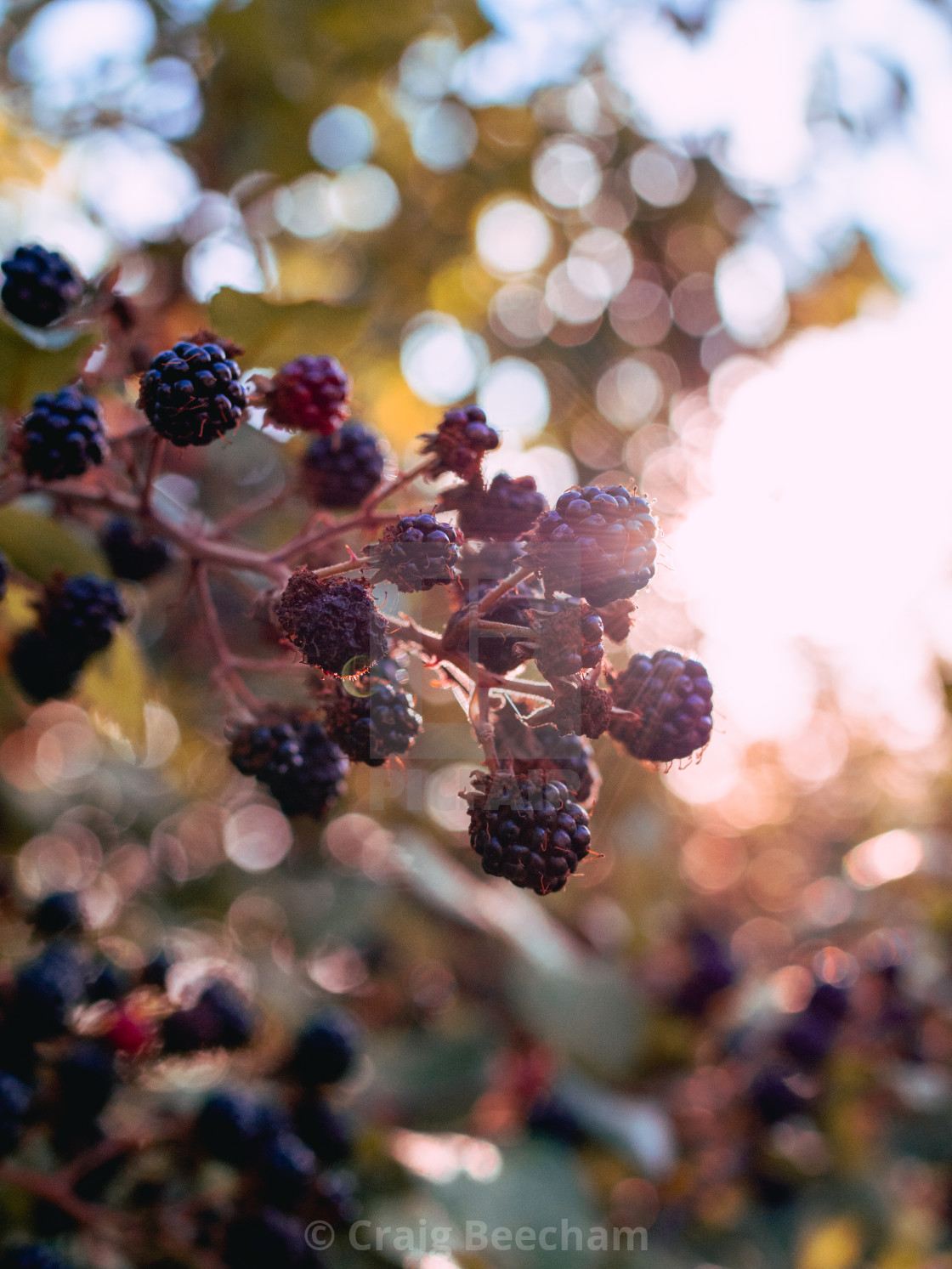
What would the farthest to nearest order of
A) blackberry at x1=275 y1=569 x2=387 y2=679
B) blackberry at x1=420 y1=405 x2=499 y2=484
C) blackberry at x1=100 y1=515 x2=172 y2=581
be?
1. blackberry at x1=100 y1=515 x2=172 y2=581
2. blackberry at x1=420 y1=405 x2=499 y2=484
3. blackberry at x1=275 y1=569 x2=387 y2=679

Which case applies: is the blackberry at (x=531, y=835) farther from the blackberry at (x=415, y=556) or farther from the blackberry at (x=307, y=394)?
the blackberry at (x=307, y=394)

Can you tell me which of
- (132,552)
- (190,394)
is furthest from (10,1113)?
(190,394)

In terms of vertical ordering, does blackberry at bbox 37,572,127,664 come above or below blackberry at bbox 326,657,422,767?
below

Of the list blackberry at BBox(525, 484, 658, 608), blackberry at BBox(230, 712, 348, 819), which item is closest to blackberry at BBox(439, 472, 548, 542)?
blackberry at BBox(525, 484, 658, 608)

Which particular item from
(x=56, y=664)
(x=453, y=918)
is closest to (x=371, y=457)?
(x=56, y=664)

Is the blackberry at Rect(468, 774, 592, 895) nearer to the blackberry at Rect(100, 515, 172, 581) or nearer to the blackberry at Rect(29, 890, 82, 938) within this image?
the blackberry at Rect(100, 515, 172, 581)
